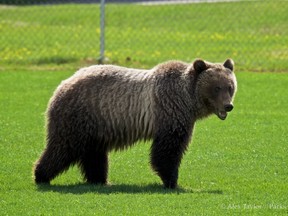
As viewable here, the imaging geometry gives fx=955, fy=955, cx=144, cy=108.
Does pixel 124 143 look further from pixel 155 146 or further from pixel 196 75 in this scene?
pixel 196 75

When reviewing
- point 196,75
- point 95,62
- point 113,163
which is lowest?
point 95,62

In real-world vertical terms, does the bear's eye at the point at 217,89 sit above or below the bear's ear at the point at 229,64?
below

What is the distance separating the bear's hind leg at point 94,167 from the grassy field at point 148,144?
16cm

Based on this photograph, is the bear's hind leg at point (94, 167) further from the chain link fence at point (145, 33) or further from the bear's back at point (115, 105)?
the chain link fence at point (145, 33)

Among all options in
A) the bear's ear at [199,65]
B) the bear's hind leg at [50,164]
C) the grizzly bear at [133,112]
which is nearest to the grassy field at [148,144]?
the bear's hind leg at [50,164]

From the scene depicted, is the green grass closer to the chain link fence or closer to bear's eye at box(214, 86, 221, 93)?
bear's eye at box(214, 86, 221, 93)

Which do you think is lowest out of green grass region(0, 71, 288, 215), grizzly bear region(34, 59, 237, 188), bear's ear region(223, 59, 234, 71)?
green grass region(0, 71, 288, 215)

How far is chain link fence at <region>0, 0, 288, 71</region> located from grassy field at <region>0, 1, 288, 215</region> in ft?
0.10

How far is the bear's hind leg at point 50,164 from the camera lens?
10.8 metres

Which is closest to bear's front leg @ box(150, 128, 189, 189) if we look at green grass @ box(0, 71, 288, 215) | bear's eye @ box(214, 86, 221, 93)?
green grass @ box(0, 71, 288, 215)

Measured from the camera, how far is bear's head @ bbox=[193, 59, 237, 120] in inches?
419

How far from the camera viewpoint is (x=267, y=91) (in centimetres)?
1755

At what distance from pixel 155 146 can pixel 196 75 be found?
93 centimetres

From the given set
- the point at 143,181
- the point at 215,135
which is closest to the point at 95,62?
the point at 215,135
